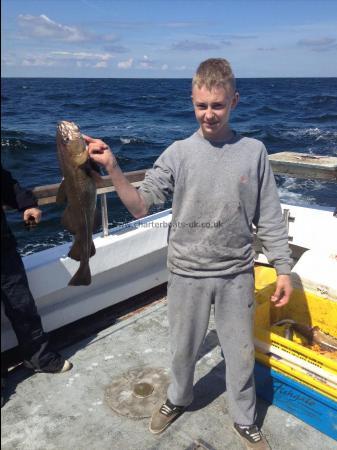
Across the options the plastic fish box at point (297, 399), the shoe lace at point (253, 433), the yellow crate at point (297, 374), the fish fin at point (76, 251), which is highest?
the fish fin at point (76, 251)

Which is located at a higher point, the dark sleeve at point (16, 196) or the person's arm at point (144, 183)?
the person's arm at point (144, 183)

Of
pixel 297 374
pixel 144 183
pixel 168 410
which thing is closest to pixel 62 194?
pixel 144 183

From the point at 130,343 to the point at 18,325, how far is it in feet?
3.69

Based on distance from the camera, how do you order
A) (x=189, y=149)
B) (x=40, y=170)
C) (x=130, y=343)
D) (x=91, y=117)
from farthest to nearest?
(x=91, y=117), (x=40, y=170), (x=130, y=343), (x=189, y=149)

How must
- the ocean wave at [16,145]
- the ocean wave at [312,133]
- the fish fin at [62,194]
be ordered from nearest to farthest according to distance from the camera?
the fish fin at [62,194] → the ocean wave at [16,145] → the ocean wave at [312,133]

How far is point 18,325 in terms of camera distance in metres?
3.46

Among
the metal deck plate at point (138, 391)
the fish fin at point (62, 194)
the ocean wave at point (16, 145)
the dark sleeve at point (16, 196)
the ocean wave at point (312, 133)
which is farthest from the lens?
the ocean wave at point (312, 133)

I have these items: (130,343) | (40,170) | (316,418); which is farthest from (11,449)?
(40,170)

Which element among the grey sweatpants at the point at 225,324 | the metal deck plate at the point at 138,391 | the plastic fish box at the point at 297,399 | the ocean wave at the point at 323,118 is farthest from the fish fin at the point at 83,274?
the ocean wave at the point at 323,118

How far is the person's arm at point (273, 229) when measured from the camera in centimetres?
266

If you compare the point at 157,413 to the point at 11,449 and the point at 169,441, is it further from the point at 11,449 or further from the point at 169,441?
Result: the point at 11,449

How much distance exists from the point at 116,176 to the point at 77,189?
10.6 inches

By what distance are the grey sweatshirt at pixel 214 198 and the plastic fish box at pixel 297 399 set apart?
101 centimetres

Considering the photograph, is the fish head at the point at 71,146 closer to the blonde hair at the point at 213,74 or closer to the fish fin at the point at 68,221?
the fish fin at the point at 68,221
